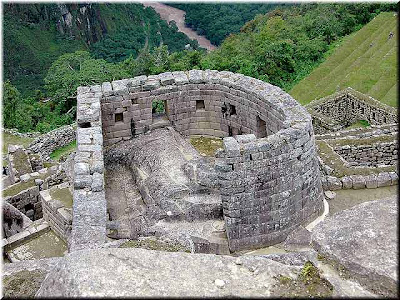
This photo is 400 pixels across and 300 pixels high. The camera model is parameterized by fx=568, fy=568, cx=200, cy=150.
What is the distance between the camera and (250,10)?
7931 cm

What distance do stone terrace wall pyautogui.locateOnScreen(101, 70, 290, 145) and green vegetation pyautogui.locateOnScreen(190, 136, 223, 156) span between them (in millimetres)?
200

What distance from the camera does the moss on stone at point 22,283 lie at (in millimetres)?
8109

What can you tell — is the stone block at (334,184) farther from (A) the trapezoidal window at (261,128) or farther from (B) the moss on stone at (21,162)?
(B) the moss on stone at (21,162)

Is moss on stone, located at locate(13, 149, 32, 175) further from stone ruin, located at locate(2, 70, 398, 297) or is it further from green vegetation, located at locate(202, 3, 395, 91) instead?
green vegetation, located at locate(202, 3, 395, 91)

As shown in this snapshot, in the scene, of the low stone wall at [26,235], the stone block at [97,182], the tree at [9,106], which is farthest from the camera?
the tree at [9,106]

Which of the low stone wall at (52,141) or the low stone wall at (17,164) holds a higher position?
the low stone wall at (52,141)

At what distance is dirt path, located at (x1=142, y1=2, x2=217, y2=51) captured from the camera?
7650 cm

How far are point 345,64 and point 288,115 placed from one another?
2072 cm

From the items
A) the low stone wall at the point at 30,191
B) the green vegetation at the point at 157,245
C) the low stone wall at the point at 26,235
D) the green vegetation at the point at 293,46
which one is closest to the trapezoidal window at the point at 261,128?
the green vegetation at the point at 157,245

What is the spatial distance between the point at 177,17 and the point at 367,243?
8346 cm

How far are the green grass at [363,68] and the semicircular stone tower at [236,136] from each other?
1029 cm

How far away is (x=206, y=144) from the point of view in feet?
57.1

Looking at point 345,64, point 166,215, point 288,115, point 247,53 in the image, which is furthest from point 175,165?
point 247,53

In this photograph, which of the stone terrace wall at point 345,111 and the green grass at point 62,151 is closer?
the stone terrace wall at point 345,111
